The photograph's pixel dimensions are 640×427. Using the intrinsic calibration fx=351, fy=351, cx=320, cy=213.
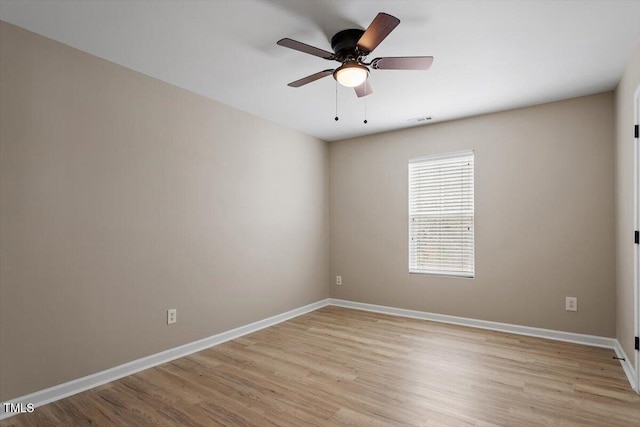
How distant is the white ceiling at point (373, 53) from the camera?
215 centimetres

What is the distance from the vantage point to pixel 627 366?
9.35ft

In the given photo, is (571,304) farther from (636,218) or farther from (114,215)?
(114,215)

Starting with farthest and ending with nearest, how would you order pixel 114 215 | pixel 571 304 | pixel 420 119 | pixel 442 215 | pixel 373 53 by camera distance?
pixel 442 215
pixel 420 119
pixel 571 304
pixel 114 215
pixel 373 53

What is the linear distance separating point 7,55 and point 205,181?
5.60 ft

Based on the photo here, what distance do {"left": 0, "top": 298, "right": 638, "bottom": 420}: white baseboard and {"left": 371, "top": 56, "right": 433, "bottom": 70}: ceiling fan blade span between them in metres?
2.78

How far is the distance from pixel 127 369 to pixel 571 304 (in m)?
4.25

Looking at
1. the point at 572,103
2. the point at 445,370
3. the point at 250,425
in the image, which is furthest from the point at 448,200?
the point at 250,425

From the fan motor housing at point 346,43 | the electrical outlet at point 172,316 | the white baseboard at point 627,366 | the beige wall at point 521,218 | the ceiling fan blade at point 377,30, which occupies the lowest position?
the white baseboard at point 627,366

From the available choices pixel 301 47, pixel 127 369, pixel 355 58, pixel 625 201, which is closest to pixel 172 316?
pixel 127 369

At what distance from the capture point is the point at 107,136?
279cm

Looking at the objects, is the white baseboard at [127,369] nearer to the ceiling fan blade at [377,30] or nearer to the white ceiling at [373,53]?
the white ceiling at [373,53]

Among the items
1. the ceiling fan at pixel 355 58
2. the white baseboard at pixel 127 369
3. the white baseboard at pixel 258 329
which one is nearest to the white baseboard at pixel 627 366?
the white baseboard at pixel 258 329

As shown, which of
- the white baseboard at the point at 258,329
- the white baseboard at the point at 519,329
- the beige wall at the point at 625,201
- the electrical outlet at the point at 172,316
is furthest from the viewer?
the electrical outlet at the point at 172,316

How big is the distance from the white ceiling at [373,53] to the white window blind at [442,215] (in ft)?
2.99
